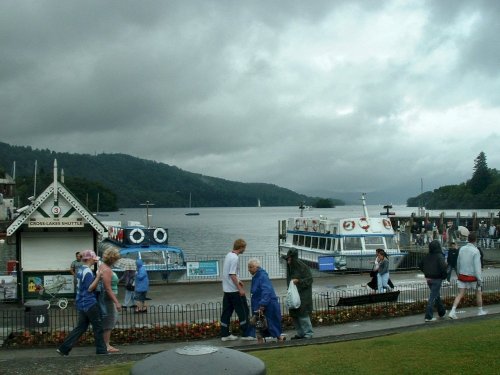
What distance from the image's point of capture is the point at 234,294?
12.7 m

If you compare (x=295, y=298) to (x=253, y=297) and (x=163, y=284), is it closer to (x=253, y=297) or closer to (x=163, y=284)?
(x=253, y=297)

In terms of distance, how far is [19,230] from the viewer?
68.4 ft

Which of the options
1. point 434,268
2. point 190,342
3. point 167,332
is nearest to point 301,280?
point 190,342

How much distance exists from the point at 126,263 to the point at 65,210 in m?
2.89

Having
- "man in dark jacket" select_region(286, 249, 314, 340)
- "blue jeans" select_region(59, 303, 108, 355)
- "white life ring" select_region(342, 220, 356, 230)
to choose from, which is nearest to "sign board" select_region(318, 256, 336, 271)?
"white life ring" select_region(342, 220, 356, 230)

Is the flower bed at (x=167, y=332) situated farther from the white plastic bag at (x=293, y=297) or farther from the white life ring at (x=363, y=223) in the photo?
the white life ring at (x=363, y=223)

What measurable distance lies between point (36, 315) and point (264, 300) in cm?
583

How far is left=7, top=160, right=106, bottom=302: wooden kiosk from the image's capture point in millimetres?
20672

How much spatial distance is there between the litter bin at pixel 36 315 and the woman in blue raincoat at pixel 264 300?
5.33m

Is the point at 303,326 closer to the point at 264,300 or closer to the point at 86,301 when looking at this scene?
the point at 264,300

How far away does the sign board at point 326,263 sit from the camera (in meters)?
35.3

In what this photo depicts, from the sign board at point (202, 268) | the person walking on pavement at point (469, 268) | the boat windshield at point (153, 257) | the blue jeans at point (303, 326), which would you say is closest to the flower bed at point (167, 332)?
the blue jeans at point (303, 326)

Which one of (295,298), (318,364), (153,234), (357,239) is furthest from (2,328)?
(357,239)

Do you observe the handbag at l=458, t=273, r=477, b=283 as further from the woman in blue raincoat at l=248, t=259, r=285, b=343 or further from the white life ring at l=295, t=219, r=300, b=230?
the white life ring at l=295, t=219, r=300, b=230
